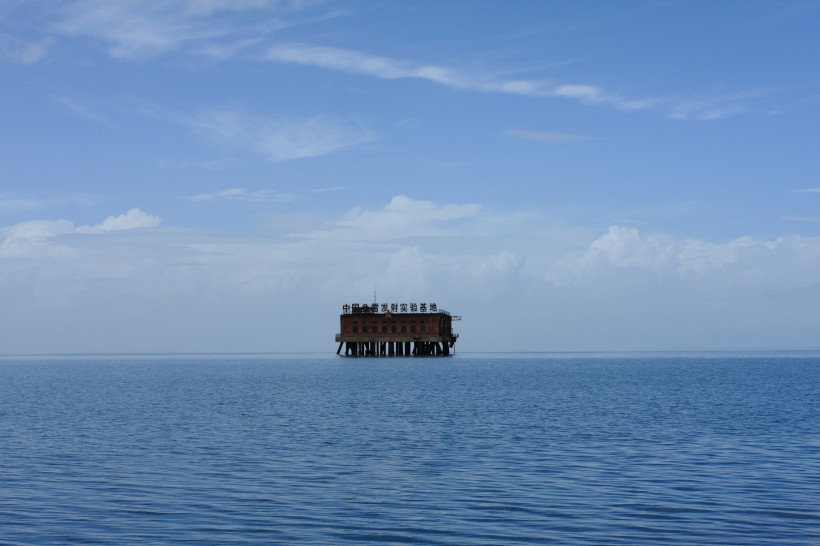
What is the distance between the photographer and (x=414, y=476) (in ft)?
92.1

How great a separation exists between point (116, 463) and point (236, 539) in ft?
43.5

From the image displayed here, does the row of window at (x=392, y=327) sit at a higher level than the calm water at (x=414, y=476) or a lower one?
higher

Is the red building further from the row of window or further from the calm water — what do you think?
the calm water

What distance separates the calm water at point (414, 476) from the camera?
20.6 metres

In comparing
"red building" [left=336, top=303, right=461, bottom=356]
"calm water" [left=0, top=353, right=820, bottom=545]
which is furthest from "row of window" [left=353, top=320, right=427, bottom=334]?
"calm water" [left=0, top=353, right=820, bottom=545]

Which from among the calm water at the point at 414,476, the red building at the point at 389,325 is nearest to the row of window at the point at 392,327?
the red building at the point at 389,325

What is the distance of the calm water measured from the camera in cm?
2056

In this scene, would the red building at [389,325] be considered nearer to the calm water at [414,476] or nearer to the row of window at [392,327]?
Answer: the row of window at [392,327]

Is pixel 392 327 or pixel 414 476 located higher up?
pixel 392 327

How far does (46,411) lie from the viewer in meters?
56.3

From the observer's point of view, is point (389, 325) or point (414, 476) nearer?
point (414, 476)

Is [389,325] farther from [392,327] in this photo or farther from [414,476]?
[414,476]

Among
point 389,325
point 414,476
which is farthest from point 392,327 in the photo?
point 414,476

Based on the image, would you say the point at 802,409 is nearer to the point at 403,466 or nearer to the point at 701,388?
the point at 701,388
